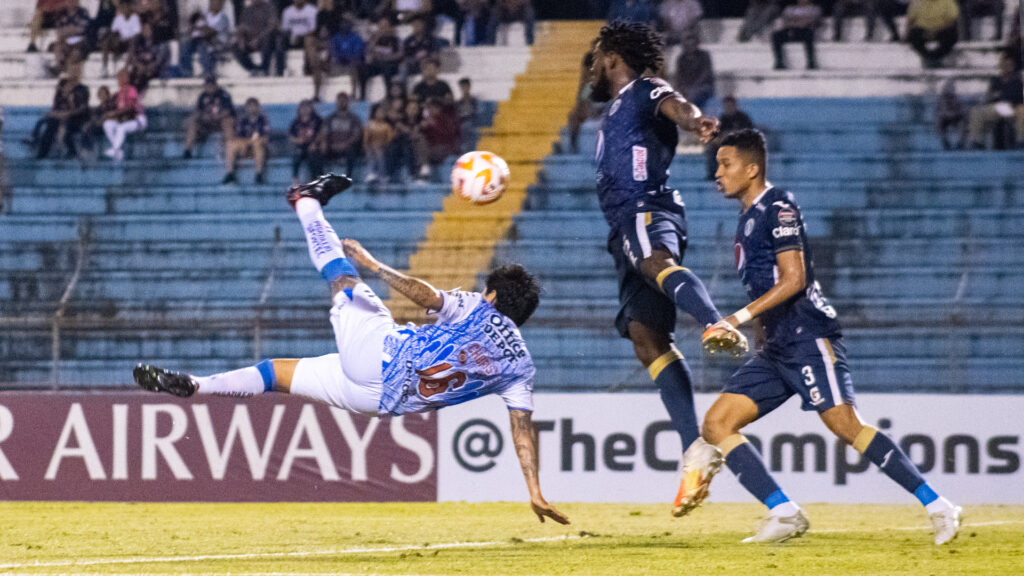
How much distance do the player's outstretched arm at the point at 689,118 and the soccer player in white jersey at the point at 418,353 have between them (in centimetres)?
109

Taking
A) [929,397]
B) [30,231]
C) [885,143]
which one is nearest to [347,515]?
[929,397]

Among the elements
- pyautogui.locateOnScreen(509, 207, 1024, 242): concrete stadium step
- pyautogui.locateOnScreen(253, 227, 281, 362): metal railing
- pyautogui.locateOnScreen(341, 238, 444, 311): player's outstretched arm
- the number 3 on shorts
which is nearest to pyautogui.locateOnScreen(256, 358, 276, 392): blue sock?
pyautogui.locateOnScreen(341, 238, 444, 311): player's outstretched arm

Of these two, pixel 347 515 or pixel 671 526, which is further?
pixel 347 515

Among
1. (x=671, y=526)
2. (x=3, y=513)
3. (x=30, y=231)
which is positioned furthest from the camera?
(x=30, y=231)

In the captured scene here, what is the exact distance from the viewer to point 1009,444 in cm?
1068

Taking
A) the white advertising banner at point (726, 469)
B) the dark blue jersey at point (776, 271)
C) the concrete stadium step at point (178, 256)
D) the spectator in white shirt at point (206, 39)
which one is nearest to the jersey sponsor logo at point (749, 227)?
the dark blue jersey at point (776, 271)

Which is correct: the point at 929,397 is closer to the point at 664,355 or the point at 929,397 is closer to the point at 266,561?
the point at 664,355

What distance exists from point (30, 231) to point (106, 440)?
5443 mm

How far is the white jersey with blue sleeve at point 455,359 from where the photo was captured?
7.12m

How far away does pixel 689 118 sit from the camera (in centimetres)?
674

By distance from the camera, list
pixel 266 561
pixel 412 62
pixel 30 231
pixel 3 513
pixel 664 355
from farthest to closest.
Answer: pixel 412 62 < pixel 30 231 < pixel 3 513 < pixel 664 355 < pixel 266 561

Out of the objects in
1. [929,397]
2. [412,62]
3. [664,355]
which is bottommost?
[929,397]

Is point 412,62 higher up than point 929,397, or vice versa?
point 412,62

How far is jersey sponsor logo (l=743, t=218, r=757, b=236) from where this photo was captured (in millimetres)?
7127
